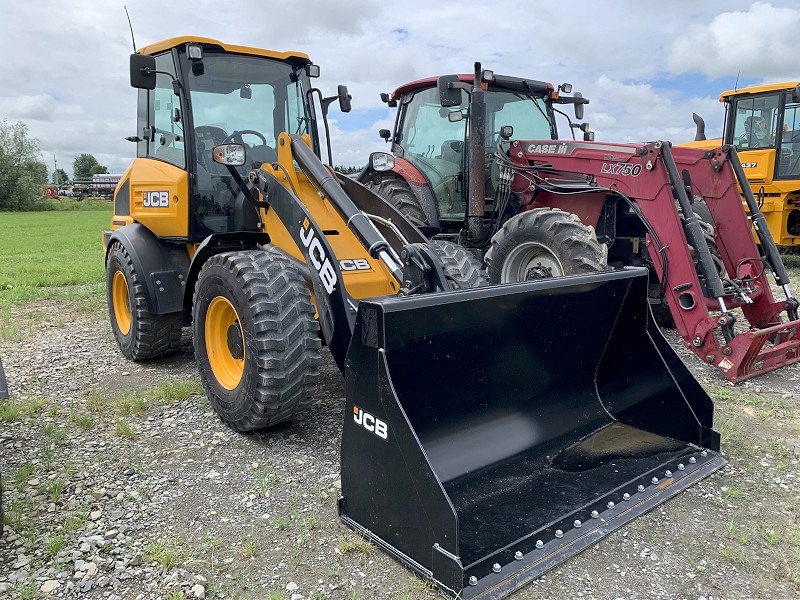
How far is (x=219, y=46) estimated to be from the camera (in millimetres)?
4953

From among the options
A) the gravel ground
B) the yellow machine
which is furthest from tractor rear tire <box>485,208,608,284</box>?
the yellow machine

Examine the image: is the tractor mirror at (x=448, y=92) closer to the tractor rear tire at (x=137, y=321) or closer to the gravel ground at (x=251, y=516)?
the gravel ground at (x=251, y=516)

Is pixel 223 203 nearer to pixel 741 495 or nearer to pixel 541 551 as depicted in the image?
pixel 541 551

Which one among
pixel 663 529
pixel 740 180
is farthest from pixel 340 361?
pixel 740 180

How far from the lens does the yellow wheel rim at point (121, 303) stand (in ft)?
19.9

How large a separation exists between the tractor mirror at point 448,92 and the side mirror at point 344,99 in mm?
945

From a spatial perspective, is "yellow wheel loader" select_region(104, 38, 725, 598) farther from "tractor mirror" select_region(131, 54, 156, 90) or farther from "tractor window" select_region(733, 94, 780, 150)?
"tractor window" select_region(733, 94, 780, 150)

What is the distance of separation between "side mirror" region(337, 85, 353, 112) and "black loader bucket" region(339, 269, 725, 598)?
2.84 m

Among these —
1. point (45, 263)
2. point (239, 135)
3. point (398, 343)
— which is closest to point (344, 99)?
point (239, 135)

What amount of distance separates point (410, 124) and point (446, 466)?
5.52 meters

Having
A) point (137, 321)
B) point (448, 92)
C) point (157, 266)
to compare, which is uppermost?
point (448, 92)

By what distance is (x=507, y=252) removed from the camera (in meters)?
6.18

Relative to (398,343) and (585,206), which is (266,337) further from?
(585,206)

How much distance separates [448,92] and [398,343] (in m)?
3.73
